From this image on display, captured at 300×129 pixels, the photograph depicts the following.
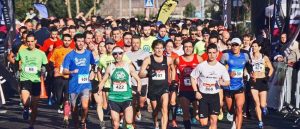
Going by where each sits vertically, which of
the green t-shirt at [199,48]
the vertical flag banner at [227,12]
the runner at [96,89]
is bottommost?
the runner at [96,89]

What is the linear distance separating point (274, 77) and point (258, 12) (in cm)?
921

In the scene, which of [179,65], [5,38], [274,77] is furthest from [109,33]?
[179,65]

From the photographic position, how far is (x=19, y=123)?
17016mm

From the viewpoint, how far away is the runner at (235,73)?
586 inches

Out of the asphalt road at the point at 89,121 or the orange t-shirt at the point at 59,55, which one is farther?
the orange t-shirt at the point at 59,55

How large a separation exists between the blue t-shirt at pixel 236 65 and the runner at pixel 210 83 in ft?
5.17

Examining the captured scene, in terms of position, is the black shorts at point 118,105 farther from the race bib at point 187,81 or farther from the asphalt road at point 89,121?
the asphalt road at point 89,121

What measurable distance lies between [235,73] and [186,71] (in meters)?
1.03

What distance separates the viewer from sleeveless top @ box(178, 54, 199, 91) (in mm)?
14523

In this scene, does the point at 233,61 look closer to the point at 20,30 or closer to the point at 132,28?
the point at 132,28

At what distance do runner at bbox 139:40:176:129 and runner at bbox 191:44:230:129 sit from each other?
3.22ft

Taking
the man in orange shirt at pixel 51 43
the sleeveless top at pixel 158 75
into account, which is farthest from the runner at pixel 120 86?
the man in orange shirt at pixel 51 43

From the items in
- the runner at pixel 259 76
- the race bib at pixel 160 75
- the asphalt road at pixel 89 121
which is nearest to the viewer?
the race bib at pixel 160 75

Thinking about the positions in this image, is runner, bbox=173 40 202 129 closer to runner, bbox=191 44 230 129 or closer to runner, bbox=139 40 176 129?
runner, bbox=139 40 176 129
